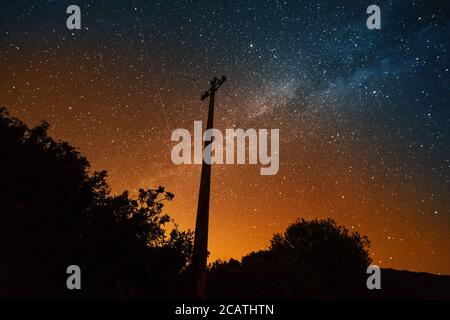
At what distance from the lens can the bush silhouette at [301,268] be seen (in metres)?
20.3

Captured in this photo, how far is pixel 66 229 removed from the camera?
13.5m

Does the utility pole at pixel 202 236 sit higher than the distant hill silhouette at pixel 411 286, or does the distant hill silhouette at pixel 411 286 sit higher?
the utility pole at pixel 202 236

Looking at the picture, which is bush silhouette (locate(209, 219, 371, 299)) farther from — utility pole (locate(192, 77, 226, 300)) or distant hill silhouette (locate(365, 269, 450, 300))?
utility pole (locate(192, 77, 226, 300))

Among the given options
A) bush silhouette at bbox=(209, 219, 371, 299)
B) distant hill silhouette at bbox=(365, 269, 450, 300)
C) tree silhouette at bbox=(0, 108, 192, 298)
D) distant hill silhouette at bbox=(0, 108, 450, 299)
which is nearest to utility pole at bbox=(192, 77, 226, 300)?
distant hill silhouette at bbox=(0, 108, 450, 299)

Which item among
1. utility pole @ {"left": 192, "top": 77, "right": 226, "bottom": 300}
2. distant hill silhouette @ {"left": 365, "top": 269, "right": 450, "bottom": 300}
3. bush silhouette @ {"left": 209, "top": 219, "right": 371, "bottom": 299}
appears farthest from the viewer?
distant hill silhouette @ {"left": 365, "top": 269, "right": 450, "bottom": 300}

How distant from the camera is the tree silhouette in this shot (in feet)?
40.3

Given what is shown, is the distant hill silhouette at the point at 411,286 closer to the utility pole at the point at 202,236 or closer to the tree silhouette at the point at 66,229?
the tree silhouette at the point at 66,229

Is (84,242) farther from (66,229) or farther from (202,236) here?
(202,236)

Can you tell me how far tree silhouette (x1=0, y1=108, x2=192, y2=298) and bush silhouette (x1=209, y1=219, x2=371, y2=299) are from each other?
5.27 metres

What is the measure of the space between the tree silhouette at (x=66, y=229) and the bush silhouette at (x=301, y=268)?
5.27 m

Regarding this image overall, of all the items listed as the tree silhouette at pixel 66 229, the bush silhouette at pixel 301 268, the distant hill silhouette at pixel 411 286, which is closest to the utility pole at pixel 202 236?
the tree silhouette at pixel 66 229

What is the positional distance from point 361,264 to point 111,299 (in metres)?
29.4
